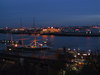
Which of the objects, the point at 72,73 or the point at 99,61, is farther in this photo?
the point at 99,61

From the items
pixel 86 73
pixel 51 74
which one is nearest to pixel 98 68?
pixel 86 73

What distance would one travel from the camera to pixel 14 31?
31516 mm

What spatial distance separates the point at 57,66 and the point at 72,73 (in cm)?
39

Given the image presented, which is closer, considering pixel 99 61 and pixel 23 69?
pixel 23 69

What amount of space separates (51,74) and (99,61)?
52cm

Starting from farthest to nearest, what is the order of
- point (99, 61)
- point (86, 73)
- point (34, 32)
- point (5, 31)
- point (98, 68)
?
point (5, 31) → point (34, 32) → point (99, 61) → point (98, 68) → point (86, 73)

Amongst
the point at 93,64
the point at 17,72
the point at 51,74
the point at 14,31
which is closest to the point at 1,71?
the point at 17,72

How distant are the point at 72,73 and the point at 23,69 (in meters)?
0.35

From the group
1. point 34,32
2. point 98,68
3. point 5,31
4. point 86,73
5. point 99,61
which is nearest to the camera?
point 86,73

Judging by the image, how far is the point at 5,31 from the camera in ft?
103

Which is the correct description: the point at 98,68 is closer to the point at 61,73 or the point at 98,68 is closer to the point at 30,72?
the point at 61,73

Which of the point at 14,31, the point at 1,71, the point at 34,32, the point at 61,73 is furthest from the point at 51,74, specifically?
the point at 14,31

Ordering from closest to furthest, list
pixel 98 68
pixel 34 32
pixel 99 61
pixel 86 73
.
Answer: pixel 86 73 < pixel 98 68 < pixel 99 61 < pixel 34 32

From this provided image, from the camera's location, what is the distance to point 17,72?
1.32m
